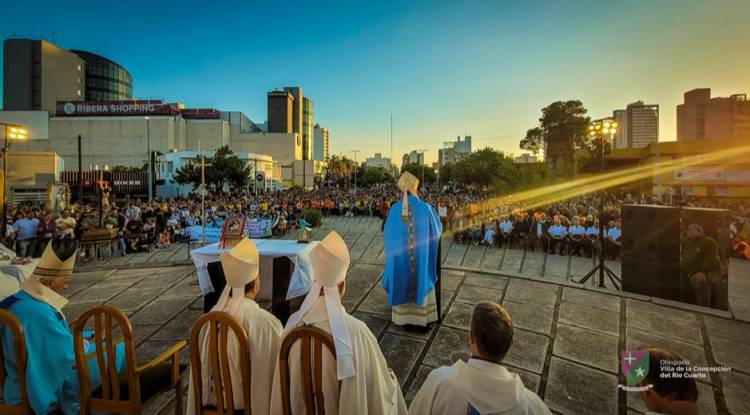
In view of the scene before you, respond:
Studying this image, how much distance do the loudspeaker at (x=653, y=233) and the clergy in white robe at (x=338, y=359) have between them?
5.36 meters

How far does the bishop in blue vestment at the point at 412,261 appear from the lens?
4361 mm

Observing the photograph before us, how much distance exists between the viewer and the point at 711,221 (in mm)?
5695

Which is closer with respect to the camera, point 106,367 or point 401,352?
point 106,367

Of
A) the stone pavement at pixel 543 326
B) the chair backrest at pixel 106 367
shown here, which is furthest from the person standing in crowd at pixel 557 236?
the chair backrest at pixel 106 367

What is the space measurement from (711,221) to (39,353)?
8531 millimetres

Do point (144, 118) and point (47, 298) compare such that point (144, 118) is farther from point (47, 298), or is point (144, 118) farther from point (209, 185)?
point (47, 298)

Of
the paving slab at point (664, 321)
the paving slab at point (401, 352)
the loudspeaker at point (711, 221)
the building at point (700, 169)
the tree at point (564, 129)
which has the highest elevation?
the tree at point (564, 129)

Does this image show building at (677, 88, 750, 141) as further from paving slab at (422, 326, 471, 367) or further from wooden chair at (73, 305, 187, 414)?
wooden chair at (73, 305, 187, 414)

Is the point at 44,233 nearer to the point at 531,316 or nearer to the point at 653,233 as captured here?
the point at 531,316

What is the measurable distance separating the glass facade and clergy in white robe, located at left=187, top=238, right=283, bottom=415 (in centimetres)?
9762

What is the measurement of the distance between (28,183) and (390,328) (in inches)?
1669

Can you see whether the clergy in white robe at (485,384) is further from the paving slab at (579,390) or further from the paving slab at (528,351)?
the paving slab at (528,351)

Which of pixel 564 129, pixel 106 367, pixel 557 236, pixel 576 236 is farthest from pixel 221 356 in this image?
pixel 564 129

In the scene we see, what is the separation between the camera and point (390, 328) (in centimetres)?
449
